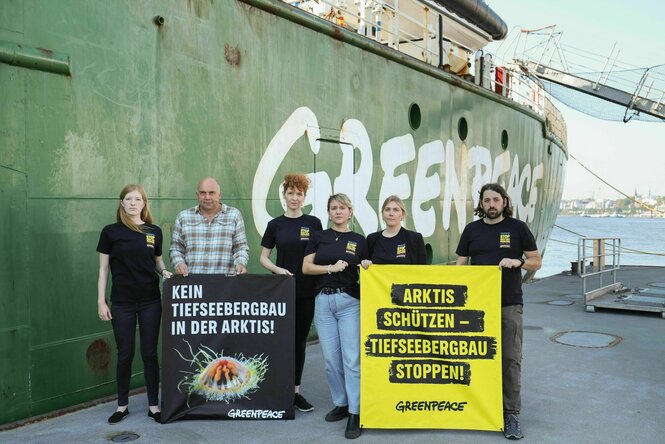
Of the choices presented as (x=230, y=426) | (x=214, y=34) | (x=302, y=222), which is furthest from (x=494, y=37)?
(x=230, y=426)

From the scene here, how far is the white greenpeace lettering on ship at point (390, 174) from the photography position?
6426mm

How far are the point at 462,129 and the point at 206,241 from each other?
23.7 ft

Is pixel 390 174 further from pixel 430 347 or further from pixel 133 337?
pixel 133 337

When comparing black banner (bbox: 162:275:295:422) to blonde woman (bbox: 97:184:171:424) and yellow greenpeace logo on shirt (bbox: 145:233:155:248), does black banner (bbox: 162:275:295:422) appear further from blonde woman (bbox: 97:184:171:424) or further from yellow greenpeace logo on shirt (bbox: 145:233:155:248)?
yellow greenpeace logo on shirt (bbox: 145:233:155:248)

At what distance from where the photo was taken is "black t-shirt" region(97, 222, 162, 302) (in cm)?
415

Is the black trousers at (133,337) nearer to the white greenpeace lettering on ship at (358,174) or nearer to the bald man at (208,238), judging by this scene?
the bald man at (208,238)

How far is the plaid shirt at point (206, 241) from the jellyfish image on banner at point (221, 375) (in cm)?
60

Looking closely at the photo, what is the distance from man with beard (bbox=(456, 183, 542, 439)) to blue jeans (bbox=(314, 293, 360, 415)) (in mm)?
979

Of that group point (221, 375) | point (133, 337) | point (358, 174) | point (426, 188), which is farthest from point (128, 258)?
point (426, 188)

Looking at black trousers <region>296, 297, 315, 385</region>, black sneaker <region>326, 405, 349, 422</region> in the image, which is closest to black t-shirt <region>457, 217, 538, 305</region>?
black trousers <region>296, 297, 315, 385</region>

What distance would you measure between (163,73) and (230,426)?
2966mm

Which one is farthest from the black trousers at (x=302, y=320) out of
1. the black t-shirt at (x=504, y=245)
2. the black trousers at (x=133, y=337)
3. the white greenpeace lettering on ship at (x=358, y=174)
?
the white greenpeace lettering on ship at (x=358, y=174)

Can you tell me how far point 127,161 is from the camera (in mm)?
4922

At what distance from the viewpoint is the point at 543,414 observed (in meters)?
4.57
